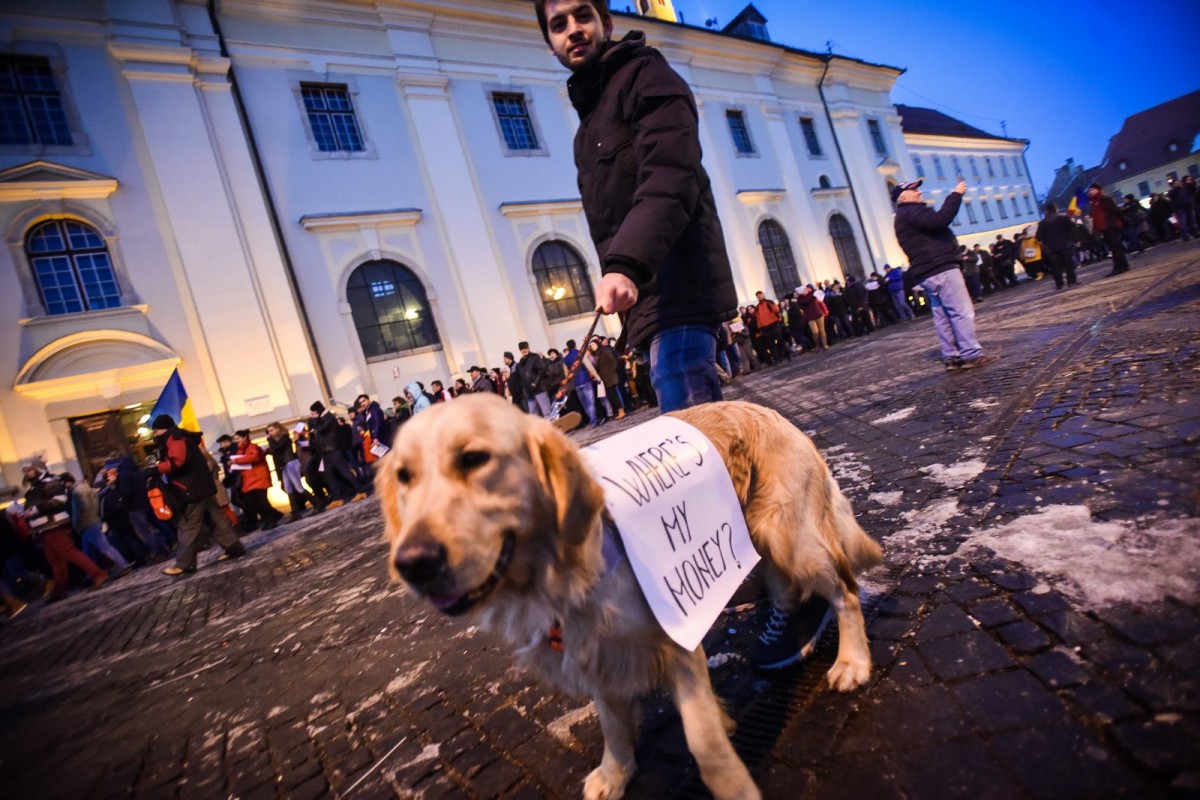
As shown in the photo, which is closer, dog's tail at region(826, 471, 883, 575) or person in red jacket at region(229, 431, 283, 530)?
dog's tail at region(826, 471, 883, 575)

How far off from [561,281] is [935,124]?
4322 centimetres

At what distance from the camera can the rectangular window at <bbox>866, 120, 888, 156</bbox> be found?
28391mm

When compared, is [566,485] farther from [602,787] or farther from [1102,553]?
[1102,553]

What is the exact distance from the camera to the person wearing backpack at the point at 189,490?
7410 mm

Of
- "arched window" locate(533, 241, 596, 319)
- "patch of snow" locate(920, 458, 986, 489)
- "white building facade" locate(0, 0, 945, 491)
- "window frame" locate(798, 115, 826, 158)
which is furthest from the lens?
"window frame" locate(798, 115, 826, 158)

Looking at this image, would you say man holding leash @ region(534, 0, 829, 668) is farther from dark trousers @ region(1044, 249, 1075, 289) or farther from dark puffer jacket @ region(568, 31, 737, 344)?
dark trousers @ region(1044, 249, 1075, 289)

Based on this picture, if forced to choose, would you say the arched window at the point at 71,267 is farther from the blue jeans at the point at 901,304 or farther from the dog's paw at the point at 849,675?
the blue jeans at the point at 901,304

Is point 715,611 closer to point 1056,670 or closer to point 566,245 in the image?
point 1056,670

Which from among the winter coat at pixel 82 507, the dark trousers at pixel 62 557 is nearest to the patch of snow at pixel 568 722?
the dark trousers at pixel 62 557

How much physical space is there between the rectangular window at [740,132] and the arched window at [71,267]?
22424mm

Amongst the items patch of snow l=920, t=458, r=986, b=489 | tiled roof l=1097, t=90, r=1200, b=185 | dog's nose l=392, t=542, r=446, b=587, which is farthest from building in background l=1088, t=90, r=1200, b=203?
dog's nose l=392, t=542, r=446, b=587

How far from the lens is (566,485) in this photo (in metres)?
1.48

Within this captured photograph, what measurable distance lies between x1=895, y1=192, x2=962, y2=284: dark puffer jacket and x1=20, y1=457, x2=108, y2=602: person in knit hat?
13272 millimetres

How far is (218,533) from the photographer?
7938 mm
